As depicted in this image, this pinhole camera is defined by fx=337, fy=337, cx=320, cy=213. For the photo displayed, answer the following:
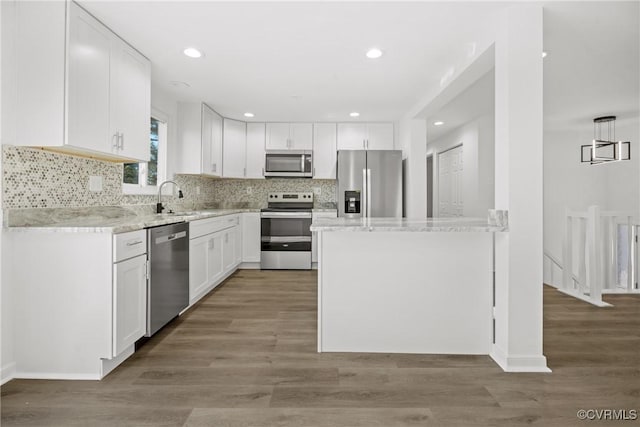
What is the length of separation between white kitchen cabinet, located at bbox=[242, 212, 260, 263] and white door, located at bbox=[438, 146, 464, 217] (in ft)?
11.6

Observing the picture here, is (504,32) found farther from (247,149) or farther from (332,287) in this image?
(247,149)

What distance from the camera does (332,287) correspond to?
7.66 feet

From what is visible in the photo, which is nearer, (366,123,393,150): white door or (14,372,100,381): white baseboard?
(14,372,100,381): white baseboard

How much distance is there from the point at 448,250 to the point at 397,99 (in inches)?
90.9

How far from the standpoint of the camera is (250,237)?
199 inches

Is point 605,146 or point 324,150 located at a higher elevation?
point 605,146

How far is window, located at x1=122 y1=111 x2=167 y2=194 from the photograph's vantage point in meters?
3.30

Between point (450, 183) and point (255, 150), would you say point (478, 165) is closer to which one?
point (450, 183)

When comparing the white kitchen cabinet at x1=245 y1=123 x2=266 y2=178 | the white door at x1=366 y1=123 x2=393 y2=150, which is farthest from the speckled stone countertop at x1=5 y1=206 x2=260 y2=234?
the white door at x1=366 y1=123 x2=393 y2=150

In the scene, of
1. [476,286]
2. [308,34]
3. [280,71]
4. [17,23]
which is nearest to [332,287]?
A: [476,286]

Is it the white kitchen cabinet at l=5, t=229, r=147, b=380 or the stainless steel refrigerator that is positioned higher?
the stainless steel refrigerator

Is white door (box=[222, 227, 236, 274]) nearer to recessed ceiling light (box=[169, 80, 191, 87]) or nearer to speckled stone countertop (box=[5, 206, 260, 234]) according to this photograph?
speckled stone countertop (box=[5, 206, 260, 234])

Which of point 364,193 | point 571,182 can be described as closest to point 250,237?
point 364,193

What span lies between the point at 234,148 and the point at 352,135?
179 centimetres
